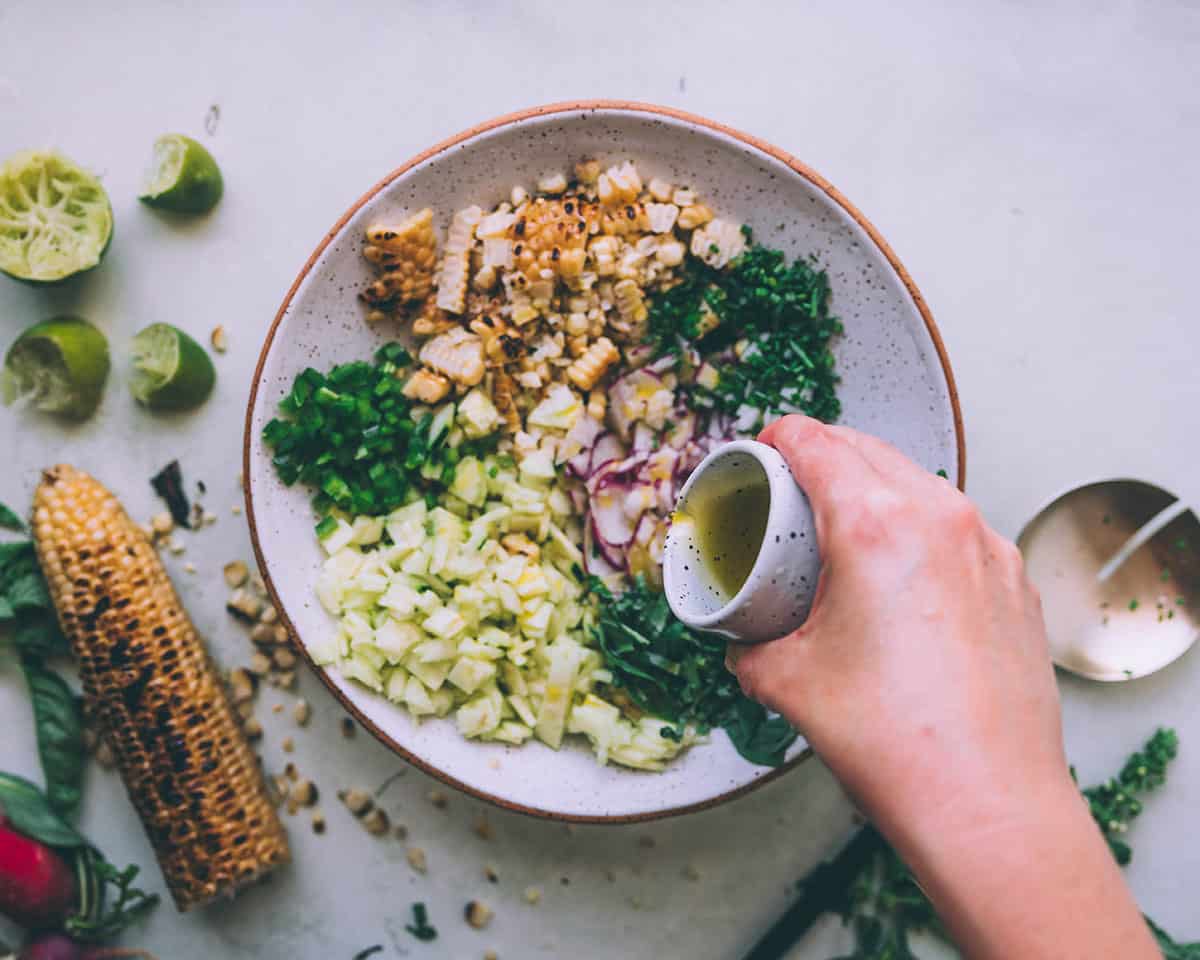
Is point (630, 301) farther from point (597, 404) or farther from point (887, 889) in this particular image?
point (887, 889)

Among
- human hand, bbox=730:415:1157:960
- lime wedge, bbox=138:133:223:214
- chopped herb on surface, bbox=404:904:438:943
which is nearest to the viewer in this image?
human hand, bbox=730:415:1157:960

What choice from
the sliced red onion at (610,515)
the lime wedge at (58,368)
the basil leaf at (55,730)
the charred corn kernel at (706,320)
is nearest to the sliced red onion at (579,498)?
the sliced red onion at (610,515)

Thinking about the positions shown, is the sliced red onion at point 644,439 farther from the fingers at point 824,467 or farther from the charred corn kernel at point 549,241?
the fingers at point 824,467

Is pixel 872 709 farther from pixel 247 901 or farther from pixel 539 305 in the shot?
pixel 247 901

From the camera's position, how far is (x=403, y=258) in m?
1.83

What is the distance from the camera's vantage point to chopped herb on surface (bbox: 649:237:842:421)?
6.12 ft

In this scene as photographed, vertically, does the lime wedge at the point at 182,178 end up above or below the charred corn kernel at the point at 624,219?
below

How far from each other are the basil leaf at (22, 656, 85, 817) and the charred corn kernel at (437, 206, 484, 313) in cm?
115

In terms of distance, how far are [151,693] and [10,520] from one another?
57 cm

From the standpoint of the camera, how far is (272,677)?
6.88 feet

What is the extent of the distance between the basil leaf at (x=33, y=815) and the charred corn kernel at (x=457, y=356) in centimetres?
124

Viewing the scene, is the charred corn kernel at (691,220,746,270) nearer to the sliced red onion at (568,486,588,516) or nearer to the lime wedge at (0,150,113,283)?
the sliced red onion at (568,486,588,516)

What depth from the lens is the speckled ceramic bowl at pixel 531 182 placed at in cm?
178

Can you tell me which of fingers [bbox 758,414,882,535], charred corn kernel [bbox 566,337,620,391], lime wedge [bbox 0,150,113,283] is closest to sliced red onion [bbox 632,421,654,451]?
charred corn kernel [bbox 566,337,620,391]
